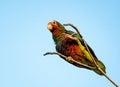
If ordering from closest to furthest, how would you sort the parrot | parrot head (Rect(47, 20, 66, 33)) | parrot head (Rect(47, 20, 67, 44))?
1. the parrot
2. parrot head (Rect(47, 20, 67, 44))
3. parrot head (Rect(47, 20, 66, 33))

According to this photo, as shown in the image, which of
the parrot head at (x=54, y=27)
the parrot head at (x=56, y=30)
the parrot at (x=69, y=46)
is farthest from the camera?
the parrot head at (x=54, y=27)

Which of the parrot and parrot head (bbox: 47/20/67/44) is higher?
parrot head (bbox: 47/20/67/44)

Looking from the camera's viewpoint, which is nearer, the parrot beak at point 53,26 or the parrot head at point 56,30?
the parrot head at point 56,30

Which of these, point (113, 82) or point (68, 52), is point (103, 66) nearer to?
point (68, 52)

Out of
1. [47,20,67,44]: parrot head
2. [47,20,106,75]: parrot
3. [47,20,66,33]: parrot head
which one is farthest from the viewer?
[47,20,66,33]: parrot head

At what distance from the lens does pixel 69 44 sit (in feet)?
15.5

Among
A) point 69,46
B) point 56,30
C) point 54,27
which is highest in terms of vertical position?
point 54,27

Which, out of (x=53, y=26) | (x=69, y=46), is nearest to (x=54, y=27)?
(x=53, y=26)

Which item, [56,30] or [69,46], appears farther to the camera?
[56,30]

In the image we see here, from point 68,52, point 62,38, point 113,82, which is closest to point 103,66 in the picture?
point 68,52

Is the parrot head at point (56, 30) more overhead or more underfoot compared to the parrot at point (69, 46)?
more overhead

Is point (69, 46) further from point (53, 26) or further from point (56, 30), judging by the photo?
point (53, 26)

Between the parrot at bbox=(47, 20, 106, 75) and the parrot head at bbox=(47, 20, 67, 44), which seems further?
the parrot head at bbox=(47, 20, 67, 44)

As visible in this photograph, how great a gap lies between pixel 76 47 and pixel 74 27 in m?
2.60
